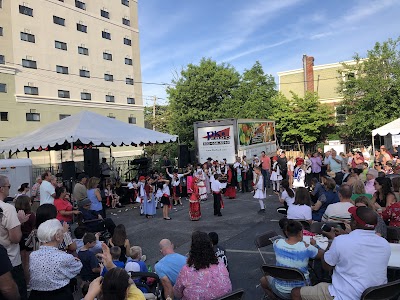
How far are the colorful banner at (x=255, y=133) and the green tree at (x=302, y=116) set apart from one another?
9.12 meters

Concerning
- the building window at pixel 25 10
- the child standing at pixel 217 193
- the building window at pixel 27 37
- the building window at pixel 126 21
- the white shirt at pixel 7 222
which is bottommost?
the child standing at pixel 217 193

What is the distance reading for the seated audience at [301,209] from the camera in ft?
20.8

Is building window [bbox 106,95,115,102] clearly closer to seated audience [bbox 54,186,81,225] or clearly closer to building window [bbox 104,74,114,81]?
building window [bbox 104,74,114,81]

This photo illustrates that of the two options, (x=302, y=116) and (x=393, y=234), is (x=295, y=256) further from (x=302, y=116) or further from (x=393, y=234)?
(x=302, y=116)

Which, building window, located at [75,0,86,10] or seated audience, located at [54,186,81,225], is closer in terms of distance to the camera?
seated audience, located at [54,186,81,225]

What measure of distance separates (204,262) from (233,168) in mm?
12963

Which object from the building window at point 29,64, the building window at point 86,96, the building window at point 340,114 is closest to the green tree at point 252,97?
the building window at point 340,114

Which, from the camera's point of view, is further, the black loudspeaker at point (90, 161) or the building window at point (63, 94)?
the building window at point (63, 94)

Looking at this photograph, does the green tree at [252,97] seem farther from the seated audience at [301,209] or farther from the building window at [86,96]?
the seated audience at [301,209]

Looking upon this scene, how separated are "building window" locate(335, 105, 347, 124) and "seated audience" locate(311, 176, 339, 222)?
28.4 m

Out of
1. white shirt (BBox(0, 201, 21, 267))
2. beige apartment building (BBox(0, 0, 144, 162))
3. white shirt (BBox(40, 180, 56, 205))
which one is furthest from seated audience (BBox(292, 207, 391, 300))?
beige apartment building (BBox(0, 0, 144, 162))

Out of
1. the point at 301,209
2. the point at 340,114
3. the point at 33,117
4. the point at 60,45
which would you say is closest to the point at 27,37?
the point at 60,45

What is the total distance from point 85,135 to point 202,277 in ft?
32.5

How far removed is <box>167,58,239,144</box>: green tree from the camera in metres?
32.6
